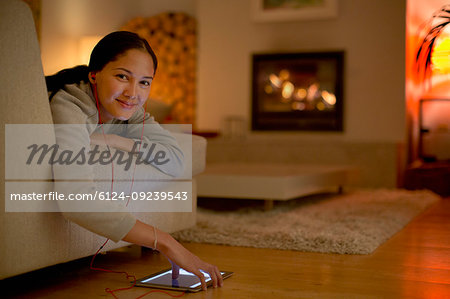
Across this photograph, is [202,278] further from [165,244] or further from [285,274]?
[285,274]

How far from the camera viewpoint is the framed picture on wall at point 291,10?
5164 millimetres

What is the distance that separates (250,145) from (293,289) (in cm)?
383

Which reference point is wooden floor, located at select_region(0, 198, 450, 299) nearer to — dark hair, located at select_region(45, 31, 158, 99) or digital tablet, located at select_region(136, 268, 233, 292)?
digital tablet, located at select_region(136, 268, 233, 292)

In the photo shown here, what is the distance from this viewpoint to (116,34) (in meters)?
1.55

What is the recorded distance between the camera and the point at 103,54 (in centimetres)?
156

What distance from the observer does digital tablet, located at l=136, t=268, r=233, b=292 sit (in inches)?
58.9

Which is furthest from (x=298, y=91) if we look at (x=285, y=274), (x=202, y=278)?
(x=202, y=278)

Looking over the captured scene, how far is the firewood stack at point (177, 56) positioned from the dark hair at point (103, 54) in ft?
15.0

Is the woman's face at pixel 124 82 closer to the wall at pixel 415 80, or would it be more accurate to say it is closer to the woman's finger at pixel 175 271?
the woman's finger at pixel 175 271

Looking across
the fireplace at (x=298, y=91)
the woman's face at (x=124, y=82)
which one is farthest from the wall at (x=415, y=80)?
the woman's face at (x=124, y=82)

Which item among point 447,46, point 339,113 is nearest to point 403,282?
point 447,46

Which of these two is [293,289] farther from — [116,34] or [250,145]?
[250,145]

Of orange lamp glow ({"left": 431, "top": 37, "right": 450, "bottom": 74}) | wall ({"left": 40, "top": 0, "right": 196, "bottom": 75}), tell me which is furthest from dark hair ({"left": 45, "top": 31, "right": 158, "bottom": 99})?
wall ({"left": 40, "top": 0, "right": 196, "bottom": 75})

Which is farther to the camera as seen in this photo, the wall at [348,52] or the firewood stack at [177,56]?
the firewood stack at [177,56]
